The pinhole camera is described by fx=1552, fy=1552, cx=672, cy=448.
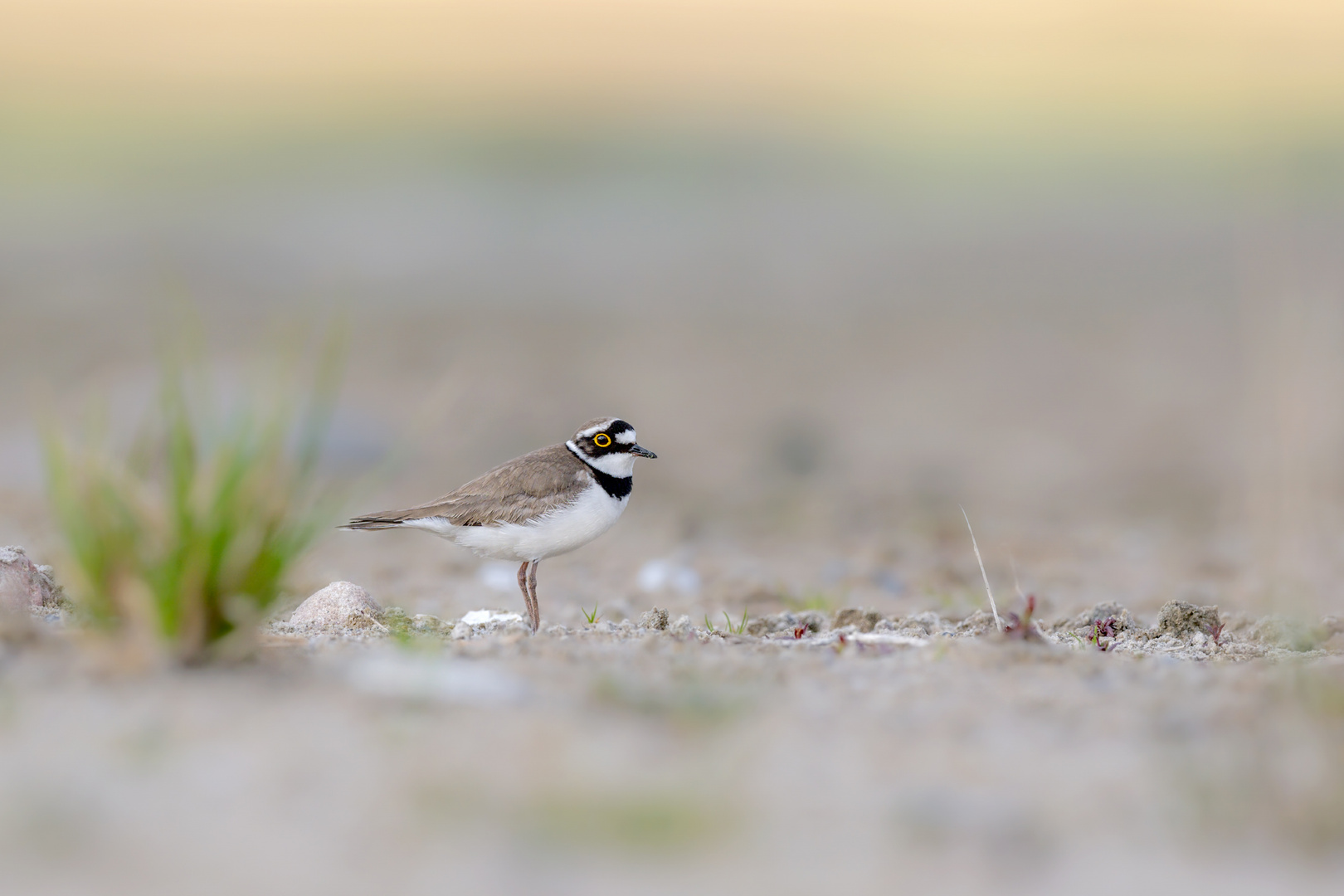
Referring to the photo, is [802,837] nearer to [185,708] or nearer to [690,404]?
[185,708]

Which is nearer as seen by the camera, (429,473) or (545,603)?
(545,603)

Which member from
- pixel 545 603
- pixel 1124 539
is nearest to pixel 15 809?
pixel 545 603

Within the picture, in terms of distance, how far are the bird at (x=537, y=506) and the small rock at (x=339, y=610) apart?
642 millimetres

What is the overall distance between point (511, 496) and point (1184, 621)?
2.58m

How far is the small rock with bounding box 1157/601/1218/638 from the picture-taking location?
5.49 m

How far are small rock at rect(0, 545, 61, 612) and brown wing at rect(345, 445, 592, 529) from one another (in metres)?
1.23

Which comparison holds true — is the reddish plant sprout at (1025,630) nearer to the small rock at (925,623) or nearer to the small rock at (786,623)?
the small rock at (925,623)

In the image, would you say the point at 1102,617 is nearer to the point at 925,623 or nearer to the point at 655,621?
the point at 925,623

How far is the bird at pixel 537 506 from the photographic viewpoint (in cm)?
610

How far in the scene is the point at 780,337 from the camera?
21.2 metres

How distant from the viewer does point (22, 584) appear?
518cm

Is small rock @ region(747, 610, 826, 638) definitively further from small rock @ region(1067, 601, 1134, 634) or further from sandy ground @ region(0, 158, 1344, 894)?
small rock @ region(1067, 601, 1134, 634)

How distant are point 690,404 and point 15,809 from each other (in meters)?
13.7

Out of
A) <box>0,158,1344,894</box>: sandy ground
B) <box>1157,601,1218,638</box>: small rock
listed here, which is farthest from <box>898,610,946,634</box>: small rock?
<box>1157,601,1218,638</box>: small rock
